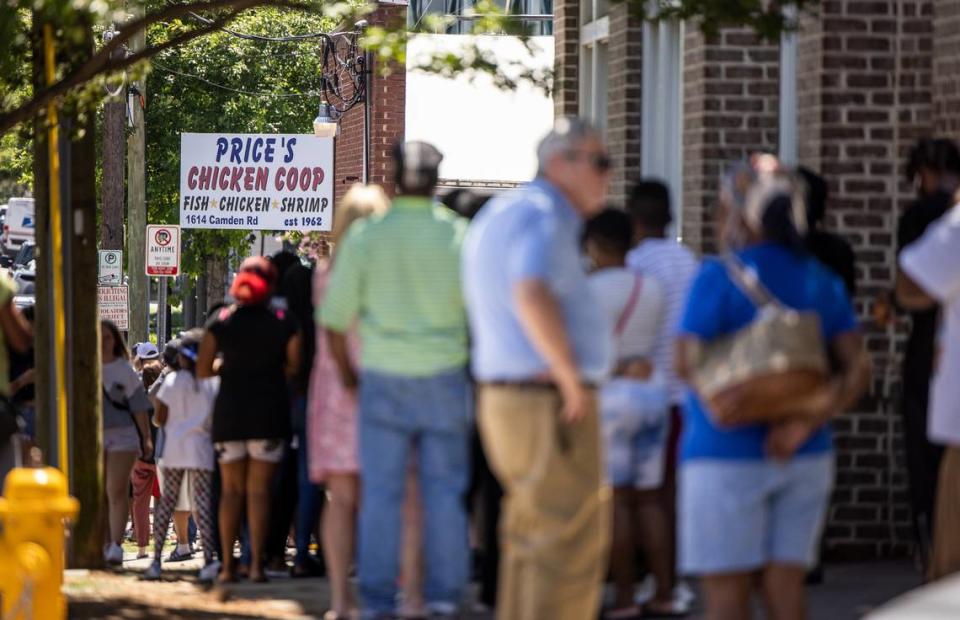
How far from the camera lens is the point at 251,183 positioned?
2633cm

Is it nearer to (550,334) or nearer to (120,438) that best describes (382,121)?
(120,438)

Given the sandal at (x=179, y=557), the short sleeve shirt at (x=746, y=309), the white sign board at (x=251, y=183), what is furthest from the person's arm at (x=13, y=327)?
the white sign board at (x=251, y=183)

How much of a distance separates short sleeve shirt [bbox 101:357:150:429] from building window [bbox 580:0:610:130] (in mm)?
3722

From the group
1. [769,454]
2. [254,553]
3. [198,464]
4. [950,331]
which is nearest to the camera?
[769,454]

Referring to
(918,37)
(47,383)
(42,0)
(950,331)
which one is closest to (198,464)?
(47,383)

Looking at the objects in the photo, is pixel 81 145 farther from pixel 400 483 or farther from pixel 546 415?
pixel 546 415

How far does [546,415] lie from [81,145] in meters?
6.16

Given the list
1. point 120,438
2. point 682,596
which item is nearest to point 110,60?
point 120,438

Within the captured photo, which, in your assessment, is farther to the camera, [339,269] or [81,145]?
[81,145]

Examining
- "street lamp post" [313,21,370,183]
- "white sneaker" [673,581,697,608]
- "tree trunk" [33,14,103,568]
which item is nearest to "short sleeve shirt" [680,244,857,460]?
"white sneaker" [673,581,697,608]

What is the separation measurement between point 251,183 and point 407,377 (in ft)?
62.9

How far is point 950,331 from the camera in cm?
737

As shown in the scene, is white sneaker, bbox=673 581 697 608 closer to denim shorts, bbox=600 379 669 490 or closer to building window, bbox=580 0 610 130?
denim shorts, bbox=600 379 669 490

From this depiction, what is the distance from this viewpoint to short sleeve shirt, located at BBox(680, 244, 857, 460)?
6086 mm
